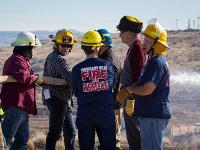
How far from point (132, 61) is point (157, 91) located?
884 millimetres

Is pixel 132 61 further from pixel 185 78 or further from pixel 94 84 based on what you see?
pixel 185 78

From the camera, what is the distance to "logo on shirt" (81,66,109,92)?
545cm

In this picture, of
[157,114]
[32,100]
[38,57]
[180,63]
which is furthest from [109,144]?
[38,57]

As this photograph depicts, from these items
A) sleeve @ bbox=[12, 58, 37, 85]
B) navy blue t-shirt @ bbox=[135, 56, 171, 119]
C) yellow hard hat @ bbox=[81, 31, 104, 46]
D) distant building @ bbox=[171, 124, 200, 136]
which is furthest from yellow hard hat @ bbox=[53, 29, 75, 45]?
distant building @ bbox=[171, 124, 200, 136]

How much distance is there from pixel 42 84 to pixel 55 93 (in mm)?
223

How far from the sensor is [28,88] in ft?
20.1

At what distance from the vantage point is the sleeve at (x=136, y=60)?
5980mm

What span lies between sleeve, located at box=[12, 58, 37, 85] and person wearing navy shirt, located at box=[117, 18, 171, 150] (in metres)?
1.32

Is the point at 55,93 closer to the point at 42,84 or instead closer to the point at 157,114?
Result: the point at 42,84

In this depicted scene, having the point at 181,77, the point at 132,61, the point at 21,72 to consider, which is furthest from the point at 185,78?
the point at 21,72

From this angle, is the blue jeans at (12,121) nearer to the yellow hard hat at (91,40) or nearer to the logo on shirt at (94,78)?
the logo on shirt at (94,78)

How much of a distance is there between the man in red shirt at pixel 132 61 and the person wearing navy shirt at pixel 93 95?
0.48 m

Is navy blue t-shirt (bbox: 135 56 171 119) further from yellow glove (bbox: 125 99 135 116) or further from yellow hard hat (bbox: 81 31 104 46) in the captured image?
yellow hard hat (bbox: 81 31 104 46)

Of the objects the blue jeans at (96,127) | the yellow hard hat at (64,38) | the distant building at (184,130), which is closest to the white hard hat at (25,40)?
the yellow hard hat at (64,38)
